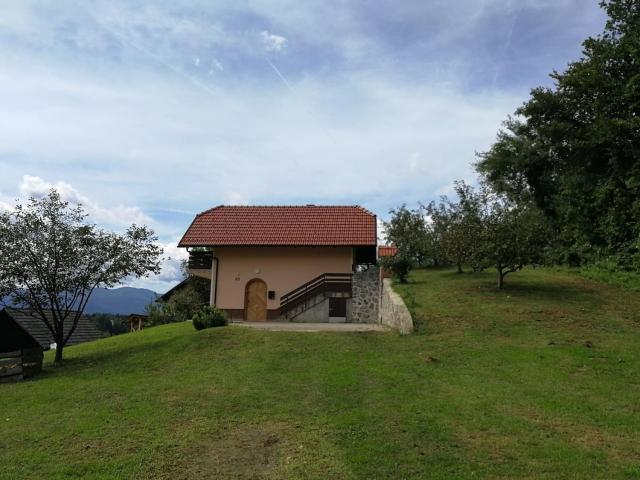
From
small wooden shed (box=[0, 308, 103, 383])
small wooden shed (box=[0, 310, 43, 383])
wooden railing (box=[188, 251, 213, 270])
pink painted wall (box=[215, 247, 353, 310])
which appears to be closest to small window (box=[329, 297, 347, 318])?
pink painted wall (box=[215, 247, 353, 310])

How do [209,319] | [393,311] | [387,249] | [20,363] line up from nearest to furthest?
[20,363] → [209,319] → [393,311] → [387,249]

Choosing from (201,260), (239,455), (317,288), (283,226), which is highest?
(283,226)

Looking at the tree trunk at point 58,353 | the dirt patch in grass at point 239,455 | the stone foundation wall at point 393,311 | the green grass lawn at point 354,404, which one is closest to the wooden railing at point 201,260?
the stone foundation wall at point 393,311

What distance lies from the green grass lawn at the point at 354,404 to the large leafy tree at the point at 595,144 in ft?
31.9

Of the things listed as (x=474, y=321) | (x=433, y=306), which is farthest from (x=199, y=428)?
(x=433, y=306)

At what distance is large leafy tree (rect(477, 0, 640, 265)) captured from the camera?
23.5 meters

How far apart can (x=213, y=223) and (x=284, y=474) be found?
22.1m

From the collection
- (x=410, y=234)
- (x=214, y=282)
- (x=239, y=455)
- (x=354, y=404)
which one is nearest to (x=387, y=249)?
(x=410, y=234)

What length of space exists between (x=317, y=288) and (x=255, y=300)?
140 inches

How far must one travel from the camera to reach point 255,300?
2569 cm

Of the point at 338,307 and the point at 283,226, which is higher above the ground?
the point at 283,226

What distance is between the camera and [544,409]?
8.31 m

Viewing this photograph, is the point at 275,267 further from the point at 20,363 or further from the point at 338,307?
the point at 20,363

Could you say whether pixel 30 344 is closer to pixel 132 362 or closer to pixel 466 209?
pixel 132 362
